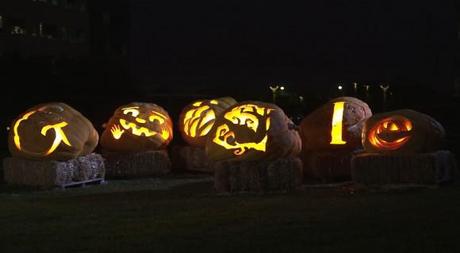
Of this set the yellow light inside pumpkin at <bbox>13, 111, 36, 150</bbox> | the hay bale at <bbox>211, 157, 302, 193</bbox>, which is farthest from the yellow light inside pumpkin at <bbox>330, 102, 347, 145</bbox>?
the yellow light inside pumpkin at <bbox>13, 111, 36, 150</bbox>

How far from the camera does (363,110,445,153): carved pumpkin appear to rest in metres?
14.7

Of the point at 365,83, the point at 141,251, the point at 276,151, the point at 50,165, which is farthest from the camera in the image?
the point at 365,83

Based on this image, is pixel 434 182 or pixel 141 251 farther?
pixel 434 182

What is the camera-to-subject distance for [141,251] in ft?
29.6

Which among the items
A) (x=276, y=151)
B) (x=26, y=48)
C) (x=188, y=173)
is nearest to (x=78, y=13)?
(x=26, y=48)

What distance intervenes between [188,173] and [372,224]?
9672 millimetres

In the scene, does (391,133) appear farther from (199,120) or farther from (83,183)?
(83,183)

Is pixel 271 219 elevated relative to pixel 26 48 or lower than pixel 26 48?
lower

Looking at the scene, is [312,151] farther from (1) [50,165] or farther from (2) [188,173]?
(1) [50,165]

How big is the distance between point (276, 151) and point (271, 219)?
3.52m

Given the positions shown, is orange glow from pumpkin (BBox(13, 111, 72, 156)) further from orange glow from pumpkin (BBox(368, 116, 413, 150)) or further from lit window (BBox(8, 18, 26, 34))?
lit window (BBox(8, 18, 26, 34))

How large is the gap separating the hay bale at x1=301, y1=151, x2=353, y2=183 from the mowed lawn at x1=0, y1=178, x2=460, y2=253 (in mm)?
1830

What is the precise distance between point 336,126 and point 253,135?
269 cm

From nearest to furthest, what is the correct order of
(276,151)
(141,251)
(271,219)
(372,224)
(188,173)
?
(141,251) → (372,224) → (271,219) → (276,151) → (188,173)
